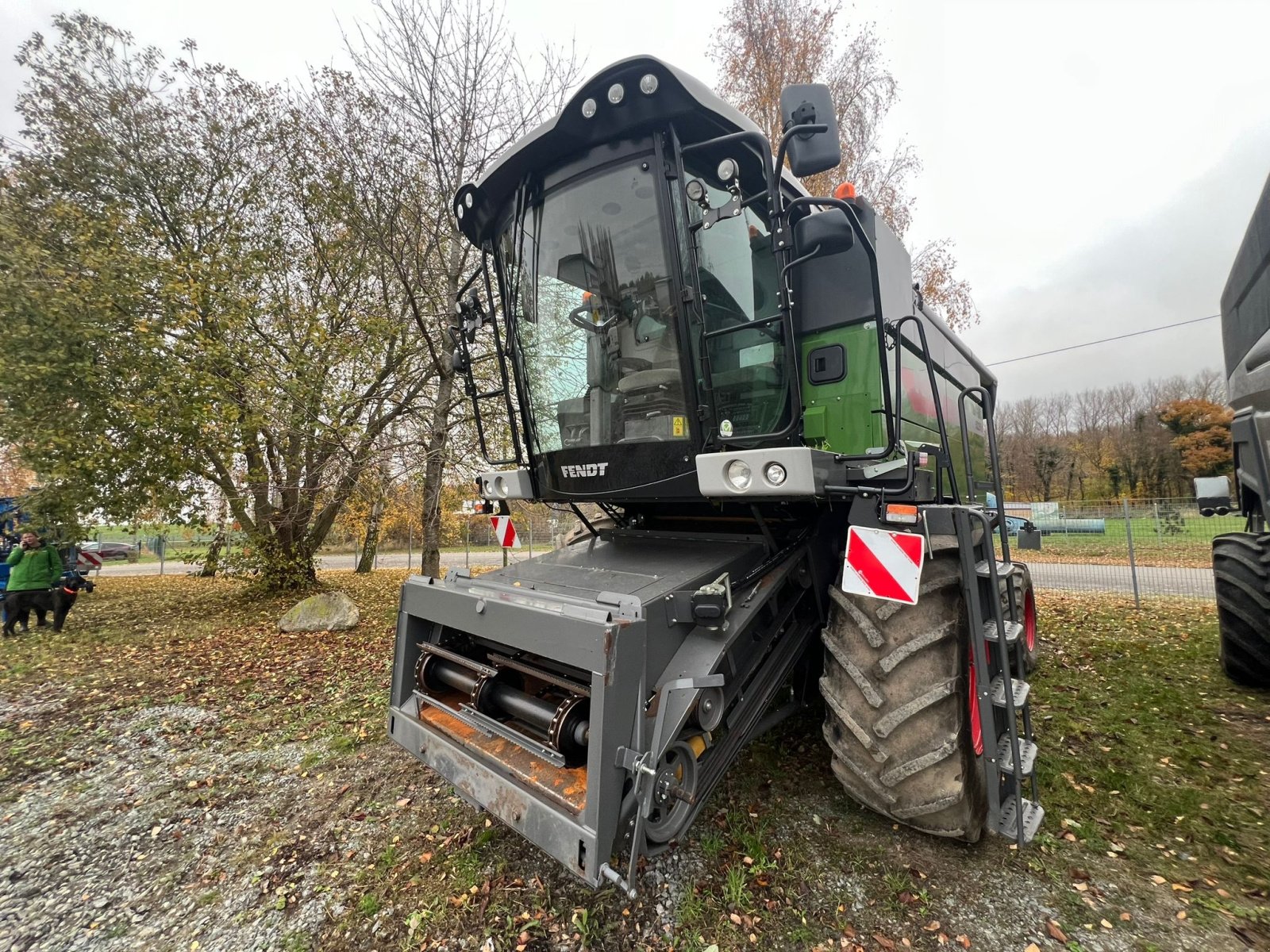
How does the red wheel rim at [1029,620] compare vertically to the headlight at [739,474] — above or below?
below

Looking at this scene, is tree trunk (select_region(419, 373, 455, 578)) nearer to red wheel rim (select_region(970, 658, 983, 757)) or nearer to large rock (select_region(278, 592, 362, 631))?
large rock (select_region(278, 592, 362, 631))

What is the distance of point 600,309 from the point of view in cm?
291

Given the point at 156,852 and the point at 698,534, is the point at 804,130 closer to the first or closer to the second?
the point at 698,534

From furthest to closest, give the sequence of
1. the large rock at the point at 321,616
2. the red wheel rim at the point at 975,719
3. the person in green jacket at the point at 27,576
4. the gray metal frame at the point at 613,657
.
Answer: the person in green jacket at the point at 27,576
the large rock at the point at 321,616
the red wheel rim at the point at 975,719
the gray metal frame at the point at 613,657

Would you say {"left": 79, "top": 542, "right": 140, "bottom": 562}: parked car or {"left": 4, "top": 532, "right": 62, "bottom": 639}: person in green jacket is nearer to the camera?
{"left": 4, "top": 532, "right": 62, "bottom": 639}: person in green jacket

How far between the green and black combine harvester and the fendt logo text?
2cm

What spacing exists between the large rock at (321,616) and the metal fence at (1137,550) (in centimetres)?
1051

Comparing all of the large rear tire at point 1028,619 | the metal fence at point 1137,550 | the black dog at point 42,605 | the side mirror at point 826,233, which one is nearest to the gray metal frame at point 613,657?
the side mirror at point 826,233

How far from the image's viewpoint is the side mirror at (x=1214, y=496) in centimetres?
460

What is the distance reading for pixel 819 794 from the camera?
297cm

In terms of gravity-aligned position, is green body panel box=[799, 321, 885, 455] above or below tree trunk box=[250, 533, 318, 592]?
above

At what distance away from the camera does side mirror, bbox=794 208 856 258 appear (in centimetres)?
247

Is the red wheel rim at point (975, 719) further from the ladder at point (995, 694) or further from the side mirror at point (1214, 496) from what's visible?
the side mirror at point (1214, 496)

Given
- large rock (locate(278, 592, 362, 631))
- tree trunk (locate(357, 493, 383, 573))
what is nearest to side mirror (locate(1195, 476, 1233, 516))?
large rock (locate(278, 592, 362, 631))
